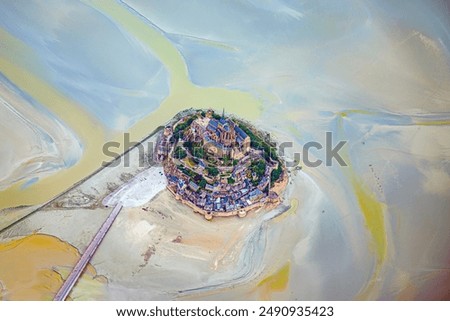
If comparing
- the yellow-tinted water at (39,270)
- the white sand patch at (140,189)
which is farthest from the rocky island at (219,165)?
the yellow-tinted water at (39,270)

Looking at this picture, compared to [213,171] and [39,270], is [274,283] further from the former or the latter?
[39,270]

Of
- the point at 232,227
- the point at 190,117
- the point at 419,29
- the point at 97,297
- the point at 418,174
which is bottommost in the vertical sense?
the point at 97,297

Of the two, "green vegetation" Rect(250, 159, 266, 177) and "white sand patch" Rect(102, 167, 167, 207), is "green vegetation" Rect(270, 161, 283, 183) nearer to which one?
"green vegetation" Rect(250, 159, 266, 177)

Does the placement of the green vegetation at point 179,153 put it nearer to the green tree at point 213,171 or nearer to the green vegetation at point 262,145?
the green tree at point 213,171

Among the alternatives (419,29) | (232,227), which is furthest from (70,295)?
(419,29)

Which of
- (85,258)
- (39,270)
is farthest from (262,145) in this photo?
(39,270)

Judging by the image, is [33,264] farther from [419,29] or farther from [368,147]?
[419,29]

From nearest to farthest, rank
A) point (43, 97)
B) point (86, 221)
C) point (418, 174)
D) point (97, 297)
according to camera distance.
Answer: point (97, 297) < point (86, 221) < point (418, 174) < point (43, 97)
